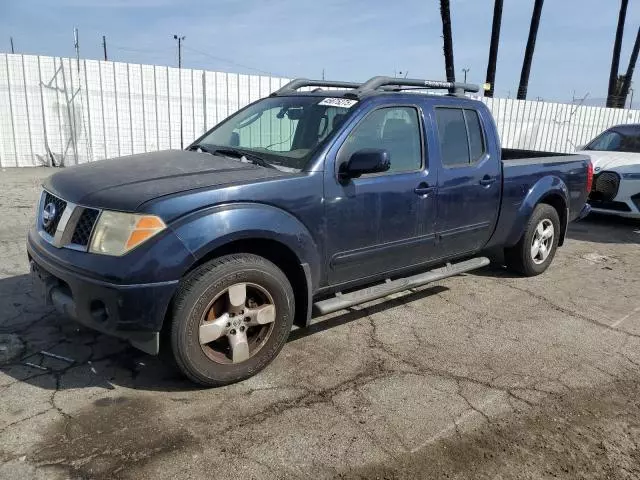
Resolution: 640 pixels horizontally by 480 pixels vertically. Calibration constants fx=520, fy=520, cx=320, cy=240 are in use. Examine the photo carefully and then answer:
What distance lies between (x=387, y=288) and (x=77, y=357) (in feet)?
7.40

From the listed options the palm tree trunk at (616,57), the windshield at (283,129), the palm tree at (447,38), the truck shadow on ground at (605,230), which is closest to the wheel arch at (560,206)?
the truck shadow on ground at (605,230)

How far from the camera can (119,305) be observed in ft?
9.16

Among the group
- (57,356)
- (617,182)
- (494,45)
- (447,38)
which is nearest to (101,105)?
(57,356)

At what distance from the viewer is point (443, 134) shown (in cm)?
442

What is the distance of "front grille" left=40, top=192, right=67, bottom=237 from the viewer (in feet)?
10.6

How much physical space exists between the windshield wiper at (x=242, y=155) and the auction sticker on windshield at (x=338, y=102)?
2.29ft

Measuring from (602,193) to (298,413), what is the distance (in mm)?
7163

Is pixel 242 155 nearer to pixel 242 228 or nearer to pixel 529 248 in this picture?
pixel 242 228

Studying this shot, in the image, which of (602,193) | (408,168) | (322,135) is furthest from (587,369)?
(602,193)

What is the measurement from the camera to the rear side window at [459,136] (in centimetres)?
441

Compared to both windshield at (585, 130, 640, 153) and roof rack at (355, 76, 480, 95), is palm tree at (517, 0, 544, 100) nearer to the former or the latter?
windshield at (585, 130, 640, 153)

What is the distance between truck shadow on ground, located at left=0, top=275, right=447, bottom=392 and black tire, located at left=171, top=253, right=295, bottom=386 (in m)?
0.18

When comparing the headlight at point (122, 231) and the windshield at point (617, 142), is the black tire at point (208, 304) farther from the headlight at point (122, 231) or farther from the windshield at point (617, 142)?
the windshield at point (617, 142)

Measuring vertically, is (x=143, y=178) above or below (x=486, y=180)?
above
